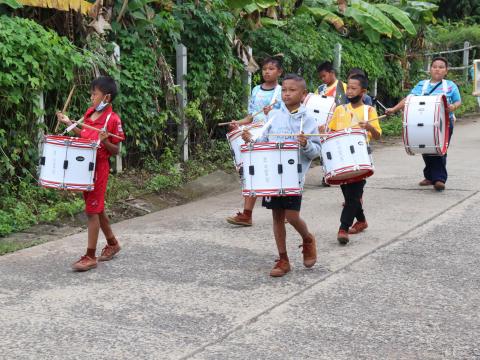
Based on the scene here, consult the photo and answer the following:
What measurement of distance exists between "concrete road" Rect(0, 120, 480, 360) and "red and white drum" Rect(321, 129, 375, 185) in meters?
0.74

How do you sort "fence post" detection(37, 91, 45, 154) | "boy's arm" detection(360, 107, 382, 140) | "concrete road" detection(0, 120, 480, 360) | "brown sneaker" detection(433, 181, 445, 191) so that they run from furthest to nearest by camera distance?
"brown sneaker" detection(433, 181, 445, 191) < "fence post" detection(37, 91, 45, 154) < "boy's arm" detection(360, 107, 382, 140) < "concrete road" detection(0, 120, 480, 360)

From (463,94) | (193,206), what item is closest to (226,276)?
(193,206)

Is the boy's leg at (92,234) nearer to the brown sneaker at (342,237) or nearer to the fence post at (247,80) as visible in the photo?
the brown sneaker at (342,237)

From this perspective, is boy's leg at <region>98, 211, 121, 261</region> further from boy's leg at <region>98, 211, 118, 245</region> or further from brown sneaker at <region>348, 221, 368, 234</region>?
brown sneaker at <region>348, 221, 368, 234</region>

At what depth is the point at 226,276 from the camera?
5719 mm

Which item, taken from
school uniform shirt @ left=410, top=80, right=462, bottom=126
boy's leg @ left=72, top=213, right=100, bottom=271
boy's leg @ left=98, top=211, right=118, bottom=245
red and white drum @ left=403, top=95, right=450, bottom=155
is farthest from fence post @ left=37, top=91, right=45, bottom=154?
school uniform shirt @ left=410, top=80, right=462, bottom=126

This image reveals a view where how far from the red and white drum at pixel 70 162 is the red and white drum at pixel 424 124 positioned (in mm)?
3956

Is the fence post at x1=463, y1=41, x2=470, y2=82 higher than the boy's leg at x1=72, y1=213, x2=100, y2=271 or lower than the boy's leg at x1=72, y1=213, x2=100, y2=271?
higher

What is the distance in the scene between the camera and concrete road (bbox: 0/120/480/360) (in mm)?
4312

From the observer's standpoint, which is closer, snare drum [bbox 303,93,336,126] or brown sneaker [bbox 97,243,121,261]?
brown sneaker [bbox 97,243,121,261]

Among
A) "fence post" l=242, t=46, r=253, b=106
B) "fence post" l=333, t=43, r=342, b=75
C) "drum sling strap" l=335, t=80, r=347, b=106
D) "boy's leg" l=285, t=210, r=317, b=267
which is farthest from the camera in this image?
"fence post" l=333, t=43, r=342, b=75

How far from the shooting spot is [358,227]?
23.2ft

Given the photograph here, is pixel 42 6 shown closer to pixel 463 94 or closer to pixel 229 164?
pixel 229 164

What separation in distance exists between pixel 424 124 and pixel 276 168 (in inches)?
131
